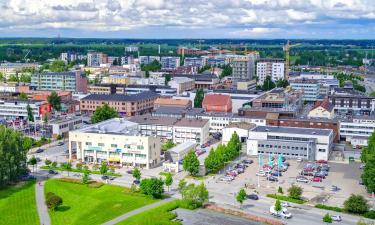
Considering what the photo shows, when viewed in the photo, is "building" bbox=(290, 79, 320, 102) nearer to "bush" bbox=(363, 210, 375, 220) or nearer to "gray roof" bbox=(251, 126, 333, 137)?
"gray roof" bbox=(251, 126, 333, 137)

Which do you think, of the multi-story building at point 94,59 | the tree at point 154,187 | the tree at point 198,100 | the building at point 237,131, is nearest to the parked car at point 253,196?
the tree at point 154,187

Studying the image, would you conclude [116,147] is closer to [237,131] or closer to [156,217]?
[237,131]

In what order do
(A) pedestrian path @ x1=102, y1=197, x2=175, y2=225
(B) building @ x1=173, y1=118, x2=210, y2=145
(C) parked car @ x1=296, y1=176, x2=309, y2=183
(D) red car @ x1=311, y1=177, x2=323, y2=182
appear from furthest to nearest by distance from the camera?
(B) building @ x1=173, y1=118, x2=210, y2=145 < (D) red car @ x1=311, y1=177, x2=323, y2=182 < (C) parked car @ x1=296, y1=176, x2=309, y2=183 < (A) pedestrian path @ x1=102, y1=197, x2=175, y2=225

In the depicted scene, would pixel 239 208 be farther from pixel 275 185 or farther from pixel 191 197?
pixel 275 185

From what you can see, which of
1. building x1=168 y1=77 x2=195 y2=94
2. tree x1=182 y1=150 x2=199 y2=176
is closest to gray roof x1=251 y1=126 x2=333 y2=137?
tree x1=182 y1=150 x2=199 y2=176

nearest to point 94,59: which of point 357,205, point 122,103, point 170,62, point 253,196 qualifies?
point 170,62

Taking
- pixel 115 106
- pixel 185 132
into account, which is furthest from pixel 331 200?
pixel 115 106

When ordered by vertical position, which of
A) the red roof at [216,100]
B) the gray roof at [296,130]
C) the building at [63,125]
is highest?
the red roof at [216,100]

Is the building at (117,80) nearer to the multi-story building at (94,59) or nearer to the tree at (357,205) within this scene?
the multi-story building at (94,59)
